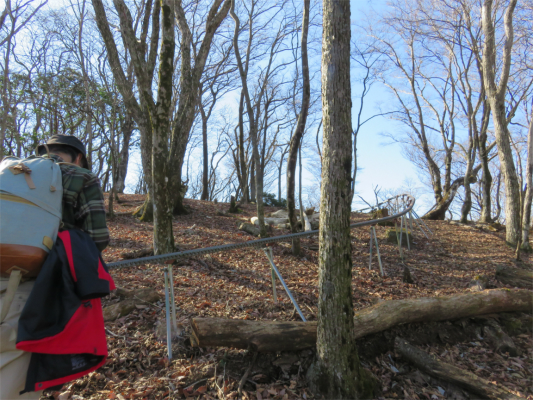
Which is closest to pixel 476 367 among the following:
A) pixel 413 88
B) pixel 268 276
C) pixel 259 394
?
pixel 259 394

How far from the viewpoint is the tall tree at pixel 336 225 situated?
9.35 ft

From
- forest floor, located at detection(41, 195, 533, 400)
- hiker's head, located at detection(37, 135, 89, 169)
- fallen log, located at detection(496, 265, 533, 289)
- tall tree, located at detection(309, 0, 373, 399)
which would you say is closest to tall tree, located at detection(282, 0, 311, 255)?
forest floor, located at detection(41, 195, 533, 400)

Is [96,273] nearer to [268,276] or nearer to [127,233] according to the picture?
[268,276]

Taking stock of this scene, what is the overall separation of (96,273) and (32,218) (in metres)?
0.39

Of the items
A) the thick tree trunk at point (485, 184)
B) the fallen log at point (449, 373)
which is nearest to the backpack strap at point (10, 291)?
the fallen log at point (449, 373)

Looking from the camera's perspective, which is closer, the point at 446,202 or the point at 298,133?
the point at 298,133

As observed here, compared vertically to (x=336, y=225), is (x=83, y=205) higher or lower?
higher

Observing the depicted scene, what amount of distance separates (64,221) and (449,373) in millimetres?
3797

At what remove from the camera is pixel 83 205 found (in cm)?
183

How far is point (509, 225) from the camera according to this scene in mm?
9812

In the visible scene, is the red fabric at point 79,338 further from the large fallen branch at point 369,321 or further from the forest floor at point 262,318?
the large fallen branch at point 369,321

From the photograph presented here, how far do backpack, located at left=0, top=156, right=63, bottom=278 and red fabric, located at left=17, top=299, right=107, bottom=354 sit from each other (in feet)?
0.99

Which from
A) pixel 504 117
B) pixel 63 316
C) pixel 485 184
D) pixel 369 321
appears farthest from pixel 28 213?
pixel 485 184

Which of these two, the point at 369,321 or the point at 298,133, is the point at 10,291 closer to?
the point at 369,321
